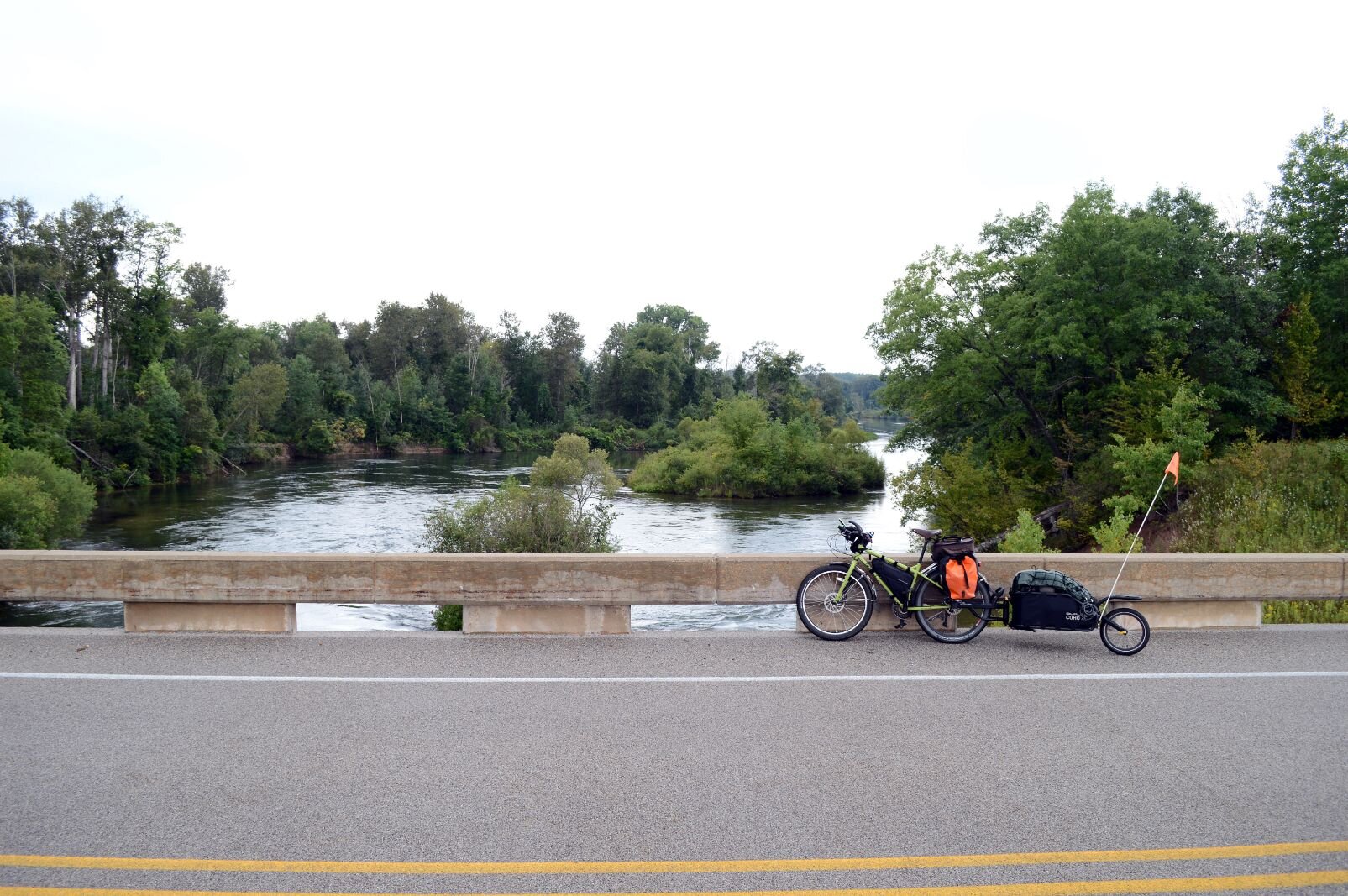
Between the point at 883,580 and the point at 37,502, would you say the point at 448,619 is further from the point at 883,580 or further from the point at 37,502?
the point at 37,502

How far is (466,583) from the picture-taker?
8.50 meters

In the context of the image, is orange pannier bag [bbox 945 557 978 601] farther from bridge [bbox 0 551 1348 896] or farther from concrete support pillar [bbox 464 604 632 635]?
concrete support pillar [bbox 464 604 632 635]

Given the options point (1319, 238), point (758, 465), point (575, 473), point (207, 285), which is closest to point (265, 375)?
point (207, 285)

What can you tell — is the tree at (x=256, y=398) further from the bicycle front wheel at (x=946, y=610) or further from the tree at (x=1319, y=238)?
the bicycle front wheel at (x=946, y=610)

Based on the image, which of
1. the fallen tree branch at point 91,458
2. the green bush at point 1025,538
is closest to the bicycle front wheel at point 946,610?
the green bush at point 1025,538

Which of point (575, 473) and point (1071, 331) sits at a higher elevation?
point (1071, 331)

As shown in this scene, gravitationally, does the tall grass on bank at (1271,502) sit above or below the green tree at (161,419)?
below

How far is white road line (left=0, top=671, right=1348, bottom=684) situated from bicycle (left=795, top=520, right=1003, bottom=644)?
106 cm

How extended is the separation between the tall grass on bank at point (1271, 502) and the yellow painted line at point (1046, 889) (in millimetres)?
8975

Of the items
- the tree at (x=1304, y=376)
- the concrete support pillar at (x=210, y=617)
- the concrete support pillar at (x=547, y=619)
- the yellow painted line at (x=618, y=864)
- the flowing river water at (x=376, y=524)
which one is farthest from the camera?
the tree at (x=1304, y=376)

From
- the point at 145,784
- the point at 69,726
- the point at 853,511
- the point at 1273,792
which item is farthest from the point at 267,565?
the point at 853,511

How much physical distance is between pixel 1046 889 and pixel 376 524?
39.4 m

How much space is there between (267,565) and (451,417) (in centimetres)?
10184

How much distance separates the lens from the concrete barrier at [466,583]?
839 cm
